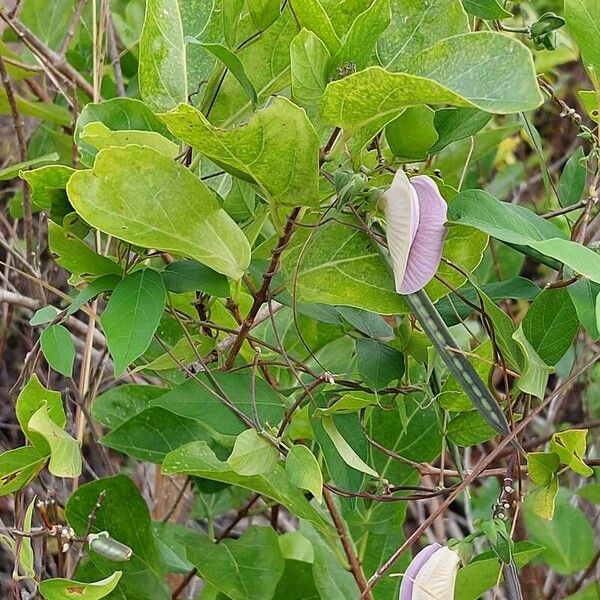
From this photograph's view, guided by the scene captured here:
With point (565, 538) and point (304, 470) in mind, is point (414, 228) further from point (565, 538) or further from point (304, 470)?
point (565, 538)

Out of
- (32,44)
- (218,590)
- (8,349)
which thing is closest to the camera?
(218,590)

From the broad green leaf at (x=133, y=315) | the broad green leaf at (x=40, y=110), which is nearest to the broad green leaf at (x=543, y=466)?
the broad green leaf at (x=133, y=315)

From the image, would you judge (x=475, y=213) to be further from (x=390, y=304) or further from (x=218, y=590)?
(x=218, y=590)

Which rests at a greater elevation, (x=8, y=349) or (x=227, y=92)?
(x=227, y=92)

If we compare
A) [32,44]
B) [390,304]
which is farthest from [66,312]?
[32,44]

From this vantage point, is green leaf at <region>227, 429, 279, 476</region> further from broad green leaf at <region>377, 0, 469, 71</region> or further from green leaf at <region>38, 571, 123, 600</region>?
broad green leaf at <region>377, 0, 469, 71</region>

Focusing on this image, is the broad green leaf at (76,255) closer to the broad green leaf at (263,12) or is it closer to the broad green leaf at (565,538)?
the broad green leaf at (263,12)

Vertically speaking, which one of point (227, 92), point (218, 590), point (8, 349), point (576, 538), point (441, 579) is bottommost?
point (8, 349)

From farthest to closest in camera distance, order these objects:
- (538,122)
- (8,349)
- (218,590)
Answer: (538,122) → (8,349) → (218,590)
